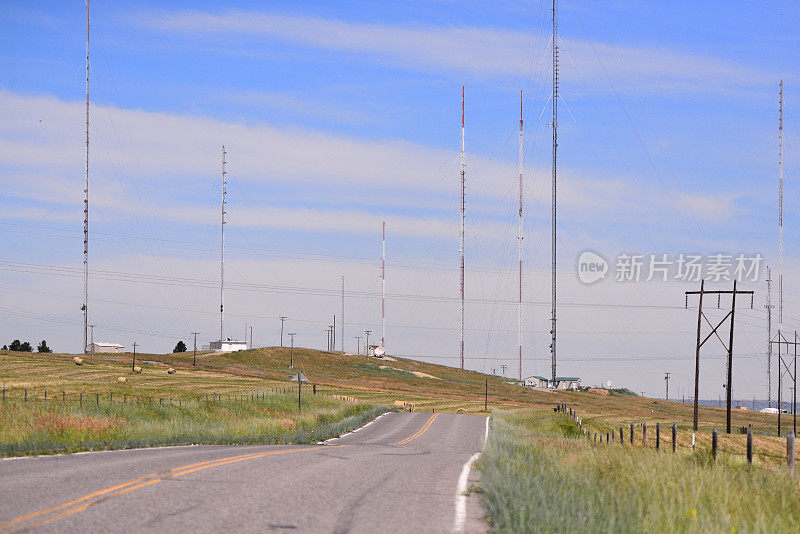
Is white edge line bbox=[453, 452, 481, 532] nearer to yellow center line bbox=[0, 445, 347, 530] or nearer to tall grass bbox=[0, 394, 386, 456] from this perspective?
yellow center line bbox=[0, 445, 347, 530]

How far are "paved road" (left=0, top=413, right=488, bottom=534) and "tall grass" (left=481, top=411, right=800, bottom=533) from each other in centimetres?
71

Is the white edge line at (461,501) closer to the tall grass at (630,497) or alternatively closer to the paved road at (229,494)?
the paved road at (229,494)

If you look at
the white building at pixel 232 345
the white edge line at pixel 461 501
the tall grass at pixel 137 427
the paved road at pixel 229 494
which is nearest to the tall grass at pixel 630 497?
the white edge line at pixel 461 501

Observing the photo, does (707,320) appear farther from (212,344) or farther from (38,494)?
(212,344)

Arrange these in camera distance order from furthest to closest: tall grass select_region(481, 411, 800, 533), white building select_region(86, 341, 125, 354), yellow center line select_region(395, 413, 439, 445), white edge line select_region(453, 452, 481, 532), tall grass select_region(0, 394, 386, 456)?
white building select_region(86, 341, 125, 354) < yellow center line select_region(395, 413, 439, 445) < tall grass select_region(0, 394, 386, 456) < white edge line select_region(453, 452, 481, 532) < tall grass select_region(481, 411, 800, 533)

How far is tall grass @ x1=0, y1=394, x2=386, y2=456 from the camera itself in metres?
23.3

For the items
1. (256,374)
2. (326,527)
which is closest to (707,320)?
(326,527)

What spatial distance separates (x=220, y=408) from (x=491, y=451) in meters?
32.7

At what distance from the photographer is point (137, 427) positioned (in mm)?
30234

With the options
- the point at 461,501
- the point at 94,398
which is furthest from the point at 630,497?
the point at 94,398

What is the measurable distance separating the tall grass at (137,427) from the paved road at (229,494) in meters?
3.36

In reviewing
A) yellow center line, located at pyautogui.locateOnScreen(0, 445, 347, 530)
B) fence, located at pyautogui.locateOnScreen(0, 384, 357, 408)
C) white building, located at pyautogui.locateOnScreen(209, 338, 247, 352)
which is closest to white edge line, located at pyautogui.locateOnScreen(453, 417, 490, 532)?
yellow center line, located at pyautogui.locateOnScreen(0, 445, 347, 530)

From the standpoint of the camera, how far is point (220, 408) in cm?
5147

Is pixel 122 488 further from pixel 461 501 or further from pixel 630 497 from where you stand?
pixel 630 497
